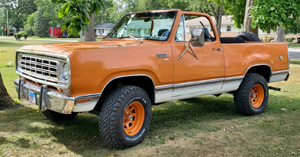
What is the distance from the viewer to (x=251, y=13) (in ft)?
44.8

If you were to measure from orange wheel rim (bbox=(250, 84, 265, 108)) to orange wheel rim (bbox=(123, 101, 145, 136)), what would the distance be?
2.79 metres

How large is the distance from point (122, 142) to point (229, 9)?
13.3 meters

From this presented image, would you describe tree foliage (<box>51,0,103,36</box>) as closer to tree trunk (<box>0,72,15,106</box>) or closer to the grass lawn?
the grass lawn

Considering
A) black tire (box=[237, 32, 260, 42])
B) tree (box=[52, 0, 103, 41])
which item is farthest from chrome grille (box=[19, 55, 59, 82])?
black tire (box=[237, 32, 260, 42])

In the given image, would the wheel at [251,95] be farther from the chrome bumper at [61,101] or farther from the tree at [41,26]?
the tree at [41,26]

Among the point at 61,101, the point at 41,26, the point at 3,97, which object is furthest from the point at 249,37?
the point at 41,26

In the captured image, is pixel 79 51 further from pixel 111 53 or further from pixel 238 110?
Result: pixel 238 110

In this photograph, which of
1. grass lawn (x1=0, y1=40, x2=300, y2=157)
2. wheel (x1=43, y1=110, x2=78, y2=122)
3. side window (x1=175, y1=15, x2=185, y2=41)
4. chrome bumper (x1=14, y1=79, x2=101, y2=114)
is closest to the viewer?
chrome bumper (x1=14, y1=79, x2=101, y2=114)

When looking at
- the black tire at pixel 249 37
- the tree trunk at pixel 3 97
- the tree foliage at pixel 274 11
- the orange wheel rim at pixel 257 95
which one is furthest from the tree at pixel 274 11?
the tree trunk at pixel 3 97

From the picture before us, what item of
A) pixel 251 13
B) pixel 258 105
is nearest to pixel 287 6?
pixel 251 13

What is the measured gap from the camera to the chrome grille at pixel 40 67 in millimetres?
4059

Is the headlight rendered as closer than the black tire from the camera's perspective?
Yes

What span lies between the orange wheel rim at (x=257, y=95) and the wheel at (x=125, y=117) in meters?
2.73

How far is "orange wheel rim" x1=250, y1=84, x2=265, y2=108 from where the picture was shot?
20.9 feet
